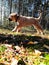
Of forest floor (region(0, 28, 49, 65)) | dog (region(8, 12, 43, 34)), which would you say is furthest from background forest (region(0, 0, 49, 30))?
forest floor (region(0, 28, 49, 65))

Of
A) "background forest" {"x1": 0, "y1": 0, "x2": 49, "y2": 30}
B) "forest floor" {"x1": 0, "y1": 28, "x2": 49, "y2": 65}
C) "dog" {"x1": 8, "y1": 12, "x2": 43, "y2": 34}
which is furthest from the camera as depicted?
"background forest" {"x1": 0, "y1": 0, "x2": 49, "y2": 30}

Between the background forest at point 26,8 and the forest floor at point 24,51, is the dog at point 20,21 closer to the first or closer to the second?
the forest floor at point 24,51

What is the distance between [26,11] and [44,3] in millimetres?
3775

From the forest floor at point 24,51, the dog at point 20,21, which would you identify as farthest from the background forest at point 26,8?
the forest floor at point 24,51

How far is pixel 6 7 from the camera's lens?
3984 centimetres

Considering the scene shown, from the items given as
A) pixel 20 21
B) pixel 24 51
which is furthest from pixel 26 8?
pixel 24 51

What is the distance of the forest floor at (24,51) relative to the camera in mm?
5273

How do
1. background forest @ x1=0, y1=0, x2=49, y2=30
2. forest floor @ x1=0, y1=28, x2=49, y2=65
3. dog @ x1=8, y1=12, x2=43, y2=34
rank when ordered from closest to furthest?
forest floor @ x1=0, y1=28, x2=49, y2=65 → dog @ x1=8, y1=12, x2=43, y2=34 → background forest @ x1=0, y1=0, x2=49, y2=30

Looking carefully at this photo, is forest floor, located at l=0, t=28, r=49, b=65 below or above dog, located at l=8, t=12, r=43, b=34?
above

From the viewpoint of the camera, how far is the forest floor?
17.3ft

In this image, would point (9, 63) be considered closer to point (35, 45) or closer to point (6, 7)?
point (35, 45)

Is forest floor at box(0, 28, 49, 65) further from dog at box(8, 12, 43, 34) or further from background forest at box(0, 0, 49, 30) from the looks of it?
background forest at box(0, 0, 49, 30)

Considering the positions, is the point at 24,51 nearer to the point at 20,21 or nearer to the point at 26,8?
the point at 20,21

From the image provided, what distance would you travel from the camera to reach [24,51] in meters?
6.47
